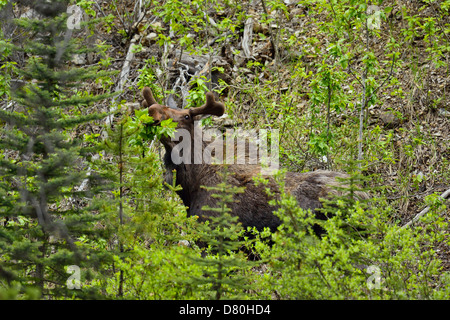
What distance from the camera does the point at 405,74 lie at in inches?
376

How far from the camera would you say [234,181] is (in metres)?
6.07

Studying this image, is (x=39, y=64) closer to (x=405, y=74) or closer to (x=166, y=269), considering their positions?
(x=166, y=269)

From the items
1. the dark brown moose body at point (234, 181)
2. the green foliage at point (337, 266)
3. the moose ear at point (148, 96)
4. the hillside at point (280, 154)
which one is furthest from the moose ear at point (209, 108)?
the green foliage at point (337, 266)

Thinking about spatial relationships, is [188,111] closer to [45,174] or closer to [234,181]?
[234,181]

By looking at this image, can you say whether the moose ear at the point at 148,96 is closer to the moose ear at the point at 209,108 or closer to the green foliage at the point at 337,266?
the moose ear at the point at 209,108

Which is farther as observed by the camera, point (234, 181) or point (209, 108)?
point (209, 108)

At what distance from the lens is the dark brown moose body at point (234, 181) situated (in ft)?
18.1

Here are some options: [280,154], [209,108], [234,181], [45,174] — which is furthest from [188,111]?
[45,174]

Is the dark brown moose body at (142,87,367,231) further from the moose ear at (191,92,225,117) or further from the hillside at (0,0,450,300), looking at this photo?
the hillside at (0,0,450,300)

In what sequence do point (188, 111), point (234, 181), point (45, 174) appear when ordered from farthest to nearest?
1. point (188, 111)
2. point (234, 181)
3. point (45, 174)

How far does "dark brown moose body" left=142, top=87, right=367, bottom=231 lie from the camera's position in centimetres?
553

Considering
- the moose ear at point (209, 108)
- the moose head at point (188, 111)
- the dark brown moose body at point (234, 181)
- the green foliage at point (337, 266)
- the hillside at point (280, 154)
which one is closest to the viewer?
the green foliage at point (337, 266)

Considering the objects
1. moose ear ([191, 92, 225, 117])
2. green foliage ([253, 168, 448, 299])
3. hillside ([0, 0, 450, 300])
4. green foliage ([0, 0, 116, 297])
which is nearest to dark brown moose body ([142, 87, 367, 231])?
moose ear ([191, 92, 225, 117])
